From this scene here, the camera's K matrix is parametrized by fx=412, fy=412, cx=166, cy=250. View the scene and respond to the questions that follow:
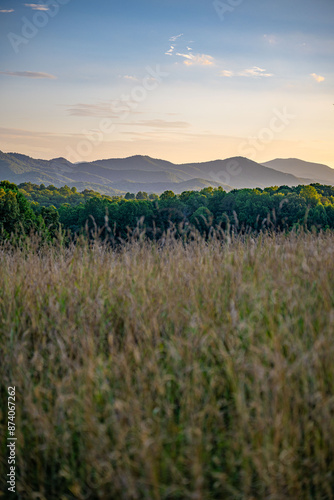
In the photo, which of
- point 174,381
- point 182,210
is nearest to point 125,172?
point 182,210

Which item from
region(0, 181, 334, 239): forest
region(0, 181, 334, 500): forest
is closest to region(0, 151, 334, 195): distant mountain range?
region(0, 181, 334, 239): forest

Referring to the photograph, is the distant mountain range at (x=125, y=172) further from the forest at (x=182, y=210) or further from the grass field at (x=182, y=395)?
the grass field at (x=182, y=395)

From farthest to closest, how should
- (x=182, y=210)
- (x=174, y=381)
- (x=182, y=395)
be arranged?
(x=182, y=210), (x=174, y=381), (x=182, y=395)

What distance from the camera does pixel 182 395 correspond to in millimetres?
2160

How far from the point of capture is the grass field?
1792 millimetres

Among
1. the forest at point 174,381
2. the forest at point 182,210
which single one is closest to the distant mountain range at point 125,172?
the forest at point 182,210

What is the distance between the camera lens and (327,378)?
2.08 metres

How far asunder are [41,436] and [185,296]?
54.6 inches

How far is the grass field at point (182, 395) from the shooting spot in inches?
70.6

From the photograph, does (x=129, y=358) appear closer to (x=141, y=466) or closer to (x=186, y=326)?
(x=186, y=326)

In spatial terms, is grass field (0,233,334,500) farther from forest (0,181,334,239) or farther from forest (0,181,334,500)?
forest (0,181,334,239)

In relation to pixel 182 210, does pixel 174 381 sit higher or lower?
lower

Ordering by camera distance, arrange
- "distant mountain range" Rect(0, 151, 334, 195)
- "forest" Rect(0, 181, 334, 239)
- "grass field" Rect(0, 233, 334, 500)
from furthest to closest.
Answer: "distant mountain range" Rect(0, 151, 334, 195) < "forest" Rect(0, 181, 334, 239) < "grass field" Rect(0, 233, 334, 500)

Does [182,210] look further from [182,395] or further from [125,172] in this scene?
[125,172]
